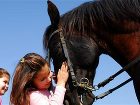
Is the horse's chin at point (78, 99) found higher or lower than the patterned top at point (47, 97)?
lower

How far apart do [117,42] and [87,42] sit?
42 centimetres

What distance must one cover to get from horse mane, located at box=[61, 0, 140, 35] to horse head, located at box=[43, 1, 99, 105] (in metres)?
0.10

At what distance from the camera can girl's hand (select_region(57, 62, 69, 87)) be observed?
4250mm

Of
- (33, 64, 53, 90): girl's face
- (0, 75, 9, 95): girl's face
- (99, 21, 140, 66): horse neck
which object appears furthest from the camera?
(99, 21, 140, 66): horse neck

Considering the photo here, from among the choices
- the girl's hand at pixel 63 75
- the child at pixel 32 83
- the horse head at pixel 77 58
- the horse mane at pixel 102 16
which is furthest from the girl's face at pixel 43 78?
the horse mane at pixel 102 16

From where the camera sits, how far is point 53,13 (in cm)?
485

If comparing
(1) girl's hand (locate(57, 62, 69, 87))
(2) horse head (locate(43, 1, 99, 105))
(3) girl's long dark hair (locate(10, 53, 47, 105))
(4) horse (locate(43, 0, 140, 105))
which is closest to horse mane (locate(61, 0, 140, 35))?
(4) horse (locate(43, 0, 140, 105))

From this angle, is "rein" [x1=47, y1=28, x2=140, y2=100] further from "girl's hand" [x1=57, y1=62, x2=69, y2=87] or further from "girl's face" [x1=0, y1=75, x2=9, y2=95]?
"girl's face" [x1=0, y1=75, x2=9, y2=95]

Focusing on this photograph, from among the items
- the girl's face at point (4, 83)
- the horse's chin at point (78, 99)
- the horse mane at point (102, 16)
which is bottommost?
the horse's chin at point (78, 99)

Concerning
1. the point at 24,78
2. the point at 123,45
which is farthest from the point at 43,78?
the point at 123,45

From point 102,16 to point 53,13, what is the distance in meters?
0.70

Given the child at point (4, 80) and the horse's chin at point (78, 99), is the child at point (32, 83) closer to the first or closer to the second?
the child at point (4, 80)

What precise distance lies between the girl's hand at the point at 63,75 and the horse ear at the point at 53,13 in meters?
0.65

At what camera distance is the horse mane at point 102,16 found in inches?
188
